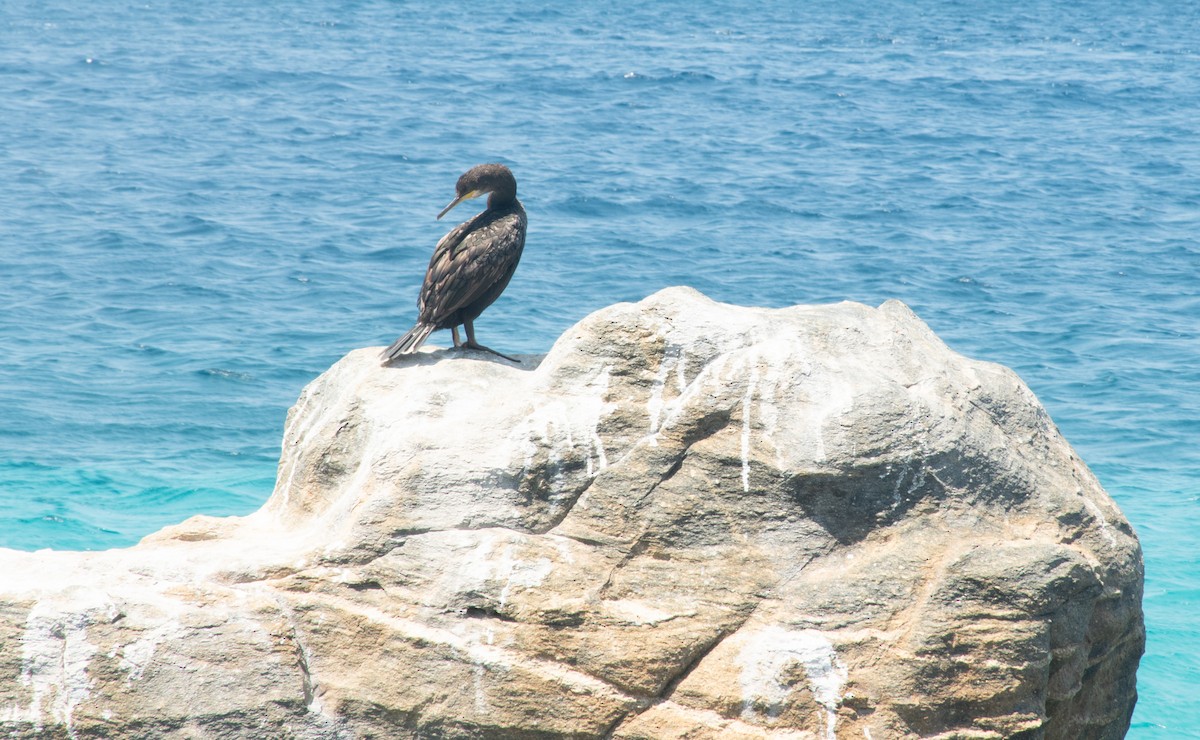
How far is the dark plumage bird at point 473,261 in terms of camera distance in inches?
275

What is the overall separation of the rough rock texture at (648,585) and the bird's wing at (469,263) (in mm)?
1262

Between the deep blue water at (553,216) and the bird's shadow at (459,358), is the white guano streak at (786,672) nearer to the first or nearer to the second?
the bird's shadow at (459,358)

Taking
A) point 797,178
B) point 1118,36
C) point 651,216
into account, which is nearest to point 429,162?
point 651,216

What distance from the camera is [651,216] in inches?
845

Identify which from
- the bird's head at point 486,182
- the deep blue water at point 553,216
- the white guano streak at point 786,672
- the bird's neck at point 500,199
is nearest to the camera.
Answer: the white guano streak at point 786,672

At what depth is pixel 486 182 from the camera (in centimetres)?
741

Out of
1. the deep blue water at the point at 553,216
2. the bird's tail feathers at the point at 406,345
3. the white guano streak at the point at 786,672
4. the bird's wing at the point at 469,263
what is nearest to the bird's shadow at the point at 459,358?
the bird's tail feathers at the point at 406,345

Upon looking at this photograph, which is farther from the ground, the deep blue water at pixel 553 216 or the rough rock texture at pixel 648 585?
the rough rock texture at pixel 648 585

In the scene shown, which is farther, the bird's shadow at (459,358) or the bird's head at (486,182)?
the bird's head at (486,182)

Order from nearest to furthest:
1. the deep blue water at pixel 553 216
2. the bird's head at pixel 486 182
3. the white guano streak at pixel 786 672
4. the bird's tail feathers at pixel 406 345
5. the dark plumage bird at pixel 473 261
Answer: the white guano streak at pixel 786 672, the bird's tail feathers at pixel 406 345, the dark plumage bird at pixel 473 261, the bird's head at pixel 486 182, the deep blue water at pixel 553 216

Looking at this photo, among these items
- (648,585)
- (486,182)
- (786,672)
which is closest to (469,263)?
(486,182)

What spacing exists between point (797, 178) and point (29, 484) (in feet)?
50.4

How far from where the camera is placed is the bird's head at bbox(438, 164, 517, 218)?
24.2 ft

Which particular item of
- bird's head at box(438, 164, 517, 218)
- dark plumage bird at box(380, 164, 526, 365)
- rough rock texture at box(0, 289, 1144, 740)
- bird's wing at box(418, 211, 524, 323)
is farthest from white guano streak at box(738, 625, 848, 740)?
bird's head at box(438, 164, 517, 218)
